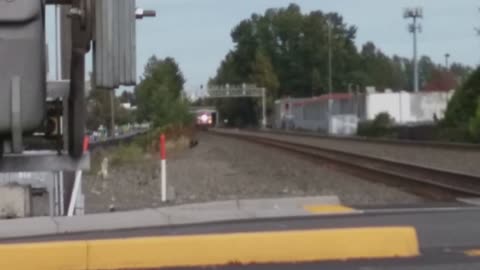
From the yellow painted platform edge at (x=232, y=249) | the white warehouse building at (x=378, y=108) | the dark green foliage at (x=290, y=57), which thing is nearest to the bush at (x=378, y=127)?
the white warehouse building at (x=378, y=108)

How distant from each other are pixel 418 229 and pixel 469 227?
0.61 meters

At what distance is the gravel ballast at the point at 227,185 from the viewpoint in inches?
806

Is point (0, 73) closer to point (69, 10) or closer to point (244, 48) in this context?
point (69, 10)

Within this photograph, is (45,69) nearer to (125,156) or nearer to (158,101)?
(125,156)

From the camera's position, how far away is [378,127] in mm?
75688

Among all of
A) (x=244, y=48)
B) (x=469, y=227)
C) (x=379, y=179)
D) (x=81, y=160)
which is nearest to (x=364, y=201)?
(x=379, y=179)

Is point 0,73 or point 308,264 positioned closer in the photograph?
point 0,73

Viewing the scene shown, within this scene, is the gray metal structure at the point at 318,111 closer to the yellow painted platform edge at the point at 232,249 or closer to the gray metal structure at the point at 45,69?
the yellow painted platform edge at the point at 232,249

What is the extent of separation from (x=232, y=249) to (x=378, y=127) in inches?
2676

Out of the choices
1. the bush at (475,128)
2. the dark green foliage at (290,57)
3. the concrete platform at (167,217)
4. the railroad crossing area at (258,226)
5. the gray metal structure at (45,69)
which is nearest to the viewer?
the gray metal structure at (45,69)

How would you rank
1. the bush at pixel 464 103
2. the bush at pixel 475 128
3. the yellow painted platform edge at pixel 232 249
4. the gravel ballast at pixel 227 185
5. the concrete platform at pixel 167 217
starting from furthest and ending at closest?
the bush at pixel 464 103 → the bush at pixel 475 128 → the gravel ballast at pixel 227 185 → the concrete platform at pixel 167 217 → the yellow painted platform edge at pixel 232 249

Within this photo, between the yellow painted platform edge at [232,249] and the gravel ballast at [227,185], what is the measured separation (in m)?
9.16

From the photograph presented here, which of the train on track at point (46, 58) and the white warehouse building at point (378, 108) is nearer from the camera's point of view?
the train on track at point (46, 58)

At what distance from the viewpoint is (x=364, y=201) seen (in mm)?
20141
